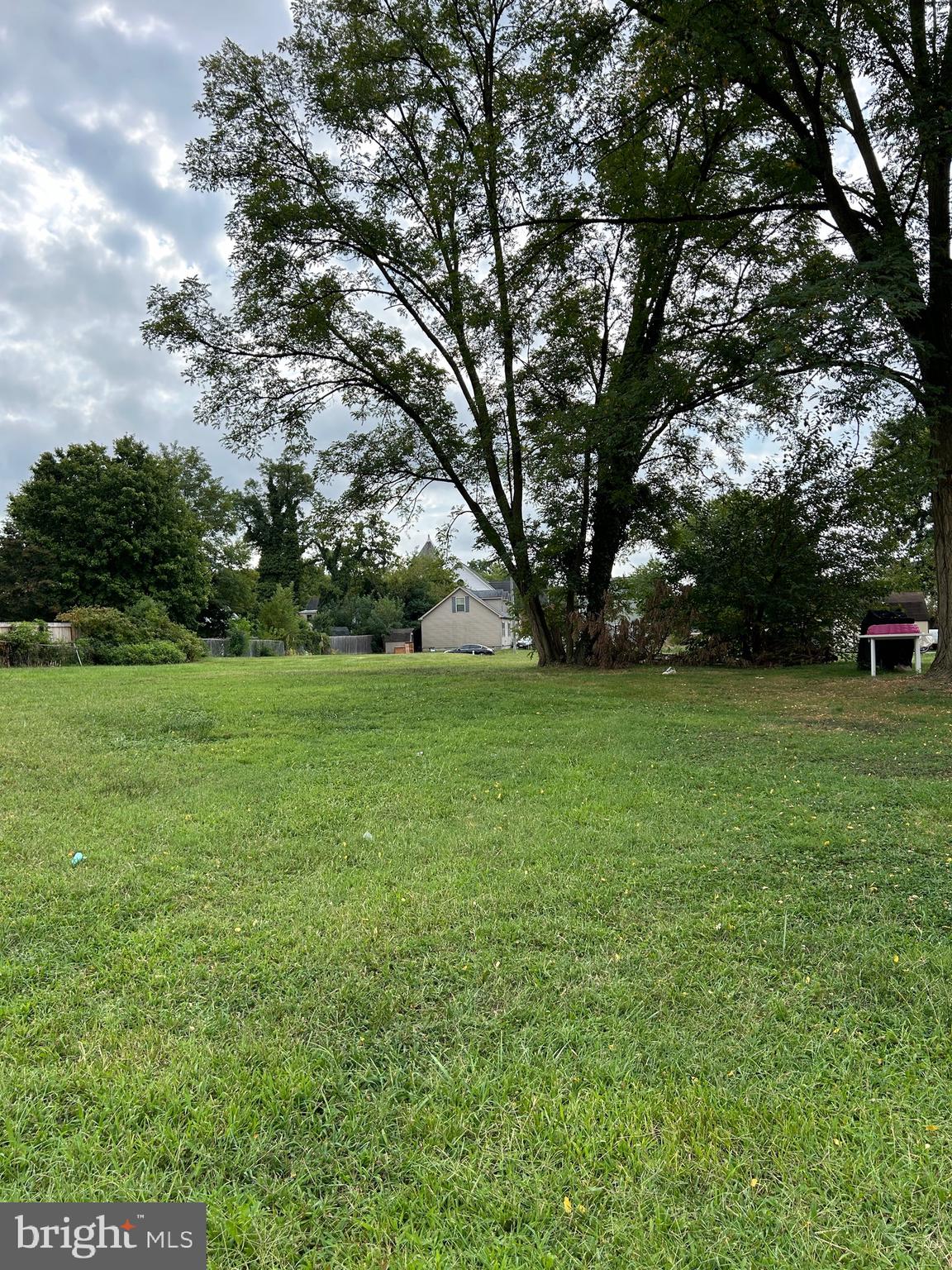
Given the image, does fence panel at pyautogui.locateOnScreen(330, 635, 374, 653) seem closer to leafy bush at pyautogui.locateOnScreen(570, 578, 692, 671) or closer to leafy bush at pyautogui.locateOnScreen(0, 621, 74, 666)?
leafy bush at pyautogui.locateOnScreen(0, 621, 74, 666)

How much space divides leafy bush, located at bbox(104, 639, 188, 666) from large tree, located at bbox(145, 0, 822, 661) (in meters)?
9.14

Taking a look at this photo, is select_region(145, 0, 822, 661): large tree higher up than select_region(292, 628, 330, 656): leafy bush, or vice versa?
select_region(145, 0, 822, 661): large tree

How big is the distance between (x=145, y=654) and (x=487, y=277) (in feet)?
47.6

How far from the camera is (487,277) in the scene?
42.8 ft

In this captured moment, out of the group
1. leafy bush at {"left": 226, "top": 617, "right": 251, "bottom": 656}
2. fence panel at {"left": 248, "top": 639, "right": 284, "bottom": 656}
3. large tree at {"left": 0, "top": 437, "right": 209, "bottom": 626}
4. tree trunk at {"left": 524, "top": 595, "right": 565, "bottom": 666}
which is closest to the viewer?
tree trunk at {"left": 524, "top": 595, "right": 565, "bottom": 666}

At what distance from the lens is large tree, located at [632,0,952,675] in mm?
7270

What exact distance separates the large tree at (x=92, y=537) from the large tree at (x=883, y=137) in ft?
80.8

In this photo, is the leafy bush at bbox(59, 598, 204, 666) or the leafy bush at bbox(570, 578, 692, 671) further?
the leafy bush at bbox(59, 598, 204, 666)

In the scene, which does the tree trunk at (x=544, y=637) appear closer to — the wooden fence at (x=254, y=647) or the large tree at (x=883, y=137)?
the large tree at (x=883, y=137)

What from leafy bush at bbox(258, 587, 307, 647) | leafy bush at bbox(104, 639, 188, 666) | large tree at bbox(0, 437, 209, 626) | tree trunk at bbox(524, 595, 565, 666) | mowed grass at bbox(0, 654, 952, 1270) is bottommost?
mowed grass at bbox(0, 654, 952, 1270)

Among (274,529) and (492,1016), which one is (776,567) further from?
(274,529)

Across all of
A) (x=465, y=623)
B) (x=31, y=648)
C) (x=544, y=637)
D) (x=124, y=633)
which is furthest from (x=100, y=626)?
(x=465, y=623)

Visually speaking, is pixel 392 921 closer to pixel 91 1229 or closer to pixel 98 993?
pixel 98 993

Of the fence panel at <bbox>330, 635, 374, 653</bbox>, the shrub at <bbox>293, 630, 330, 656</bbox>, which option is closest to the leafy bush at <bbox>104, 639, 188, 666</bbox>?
the shrub at <bbox>293, 630, 330, 656</bbox>
